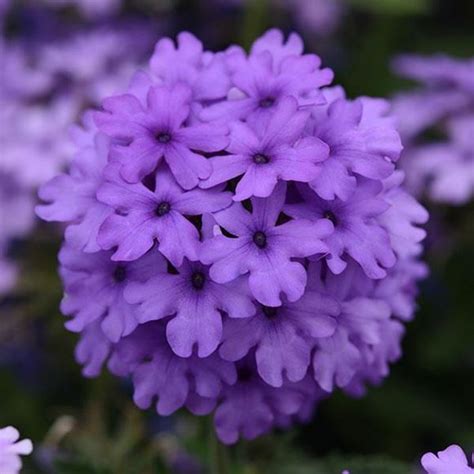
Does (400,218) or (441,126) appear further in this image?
(441,126)

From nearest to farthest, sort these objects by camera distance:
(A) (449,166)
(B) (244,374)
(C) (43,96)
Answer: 1. (B) (244,374)
2. (A) (449,166)
3. (C) (43,96)

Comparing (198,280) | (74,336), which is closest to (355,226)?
(198,280)

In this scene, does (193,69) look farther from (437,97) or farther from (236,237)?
(437,97)

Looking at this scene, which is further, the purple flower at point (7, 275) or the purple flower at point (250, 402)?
the purple flower at point (7, 275)

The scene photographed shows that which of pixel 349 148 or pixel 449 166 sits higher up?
pixel 349 148

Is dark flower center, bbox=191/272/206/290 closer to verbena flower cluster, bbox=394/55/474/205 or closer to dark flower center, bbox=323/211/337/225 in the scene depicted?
dark flower center, bbox=323/211/337/225

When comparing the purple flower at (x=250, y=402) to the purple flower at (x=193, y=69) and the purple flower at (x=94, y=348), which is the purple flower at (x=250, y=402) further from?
the purple flower at (x=193, y=69)

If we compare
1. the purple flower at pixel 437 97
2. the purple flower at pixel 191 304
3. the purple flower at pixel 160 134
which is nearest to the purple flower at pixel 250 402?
the purple flower at pixel 191 304

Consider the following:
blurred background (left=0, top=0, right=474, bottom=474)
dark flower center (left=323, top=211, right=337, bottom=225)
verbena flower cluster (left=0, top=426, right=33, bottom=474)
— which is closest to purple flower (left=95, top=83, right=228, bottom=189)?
dark flower center (left=323, top=211, right=337, bottom=225)
